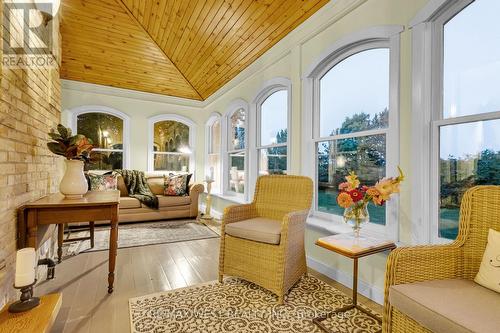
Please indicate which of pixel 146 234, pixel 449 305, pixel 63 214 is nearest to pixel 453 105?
pixel 449 305

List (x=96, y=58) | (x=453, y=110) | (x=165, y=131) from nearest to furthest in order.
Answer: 1. (x=453, y=110)
2. (x=96, y=58)
3. (x=165, y=131)

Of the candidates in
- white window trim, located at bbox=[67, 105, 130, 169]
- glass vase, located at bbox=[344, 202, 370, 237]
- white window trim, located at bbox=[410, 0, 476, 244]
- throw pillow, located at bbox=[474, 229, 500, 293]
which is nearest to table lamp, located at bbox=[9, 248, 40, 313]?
glass vase, located at bbox=[344, 202, 370, 237]

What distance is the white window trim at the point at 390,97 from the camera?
2.00 m

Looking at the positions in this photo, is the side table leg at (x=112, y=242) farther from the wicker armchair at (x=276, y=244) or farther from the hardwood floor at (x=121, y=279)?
the wicker armchair at (x=276, y=244)

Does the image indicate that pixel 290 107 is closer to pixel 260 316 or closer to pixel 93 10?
pixel 260 316

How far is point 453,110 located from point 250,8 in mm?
2242

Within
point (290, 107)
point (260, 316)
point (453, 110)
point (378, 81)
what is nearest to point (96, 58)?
point (290, 107)

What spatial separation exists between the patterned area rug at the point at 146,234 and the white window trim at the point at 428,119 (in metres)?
2.81

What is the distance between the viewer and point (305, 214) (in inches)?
87.7

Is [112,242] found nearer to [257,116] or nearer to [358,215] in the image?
[358,215]

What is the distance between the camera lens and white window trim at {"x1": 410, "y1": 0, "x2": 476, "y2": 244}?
1808 mm

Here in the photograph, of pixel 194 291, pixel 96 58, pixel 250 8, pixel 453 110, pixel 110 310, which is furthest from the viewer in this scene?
pixel 96 58

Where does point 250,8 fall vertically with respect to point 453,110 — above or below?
above

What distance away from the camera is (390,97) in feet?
6.75
